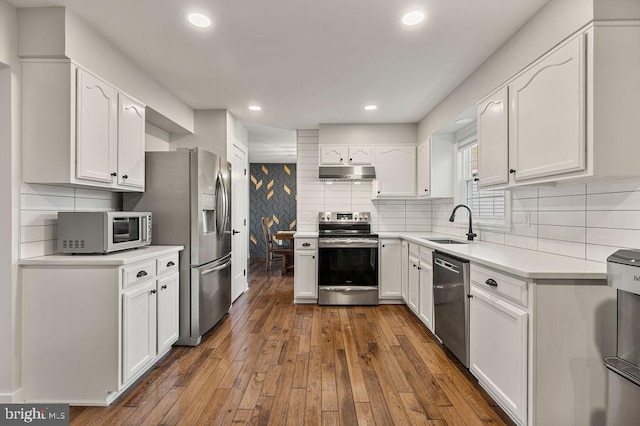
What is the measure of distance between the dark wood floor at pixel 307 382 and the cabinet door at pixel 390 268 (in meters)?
0.65

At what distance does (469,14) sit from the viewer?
6.57 ft

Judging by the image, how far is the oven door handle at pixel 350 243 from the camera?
4043 mm

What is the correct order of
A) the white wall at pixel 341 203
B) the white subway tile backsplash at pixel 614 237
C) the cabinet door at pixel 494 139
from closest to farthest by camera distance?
the white subway tile backsplash at pixel 614 237
the cabinet door at pixel 494 139
the white wall at pixel 341 203

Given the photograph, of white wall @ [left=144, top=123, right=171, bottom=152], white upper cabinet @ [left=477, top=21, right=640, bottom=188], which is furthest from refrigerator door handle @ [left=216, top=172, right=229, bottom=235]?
white upper cabinet @ [left=477, top=21, right=640, bottom=188]

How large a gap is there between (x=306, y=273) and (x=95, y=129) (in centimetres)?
275

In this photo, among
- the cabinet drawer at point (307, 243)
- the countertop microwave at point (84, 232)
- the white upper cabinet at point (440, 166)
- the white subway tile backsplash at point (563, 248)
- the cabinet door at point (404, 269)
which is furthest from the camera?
the cabinet drawer at point (307, 243)

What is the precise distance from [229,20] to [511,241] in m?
2.69

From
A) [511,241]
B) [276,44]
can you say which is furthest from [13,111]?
[511,241]

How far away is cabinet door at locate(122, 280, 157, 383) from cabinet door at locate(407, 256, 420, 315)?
2.48m

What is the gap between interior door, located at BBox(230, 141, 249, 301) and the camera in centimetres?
425

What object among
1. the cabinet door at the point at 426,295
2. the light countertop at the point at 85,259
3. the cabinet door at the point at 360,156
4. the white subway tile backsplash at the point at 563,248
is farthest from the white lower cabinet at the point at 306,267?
the white subway tile backsplash at the point at 563,248

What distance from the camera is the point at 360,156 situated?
4.39 m

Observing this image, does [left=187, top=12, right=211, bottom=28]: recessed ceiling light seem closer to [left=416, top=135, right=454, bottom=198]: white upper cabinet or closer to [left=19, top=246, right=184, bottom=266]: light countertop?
[left=19, top=246, right=184, bottom=266]: light countertop

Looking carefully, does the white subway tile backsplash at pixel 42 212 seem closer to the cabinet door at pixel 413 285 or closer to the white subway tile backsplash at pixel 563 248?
the cabinet door at pixel 413 285
